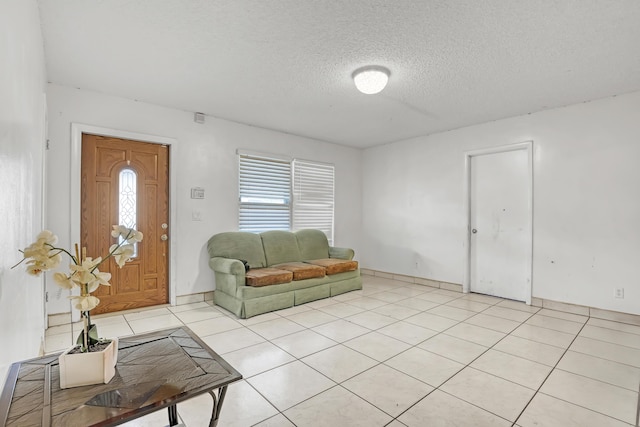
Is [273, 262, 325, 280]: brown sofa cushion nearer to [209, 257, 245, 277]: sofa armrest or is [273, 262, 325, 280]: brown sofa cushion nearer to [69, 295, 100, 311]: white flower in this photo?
[209, 257, 245, 277]: sofa armrest

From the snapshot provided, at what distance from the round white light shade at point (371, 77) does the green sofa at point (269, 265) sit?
243 cm

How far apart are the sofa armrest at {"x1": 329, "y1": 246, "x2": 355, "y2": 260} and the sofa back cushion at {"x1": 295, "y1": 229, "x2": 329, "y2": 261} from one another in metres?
0.09

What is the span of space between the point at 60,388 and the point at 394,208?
5.43m

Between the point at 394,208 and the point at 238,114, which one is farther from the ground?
the point at 238,114

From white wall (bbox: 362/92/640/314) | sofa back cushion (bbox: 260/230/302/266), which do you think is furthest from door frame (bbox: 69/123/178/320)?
white wall (bbox: 362/92/640/314)

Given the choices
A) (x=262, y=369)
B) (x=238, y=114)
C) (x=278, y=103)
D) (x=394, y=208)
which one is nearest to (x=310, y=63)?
(x=278, y=103)

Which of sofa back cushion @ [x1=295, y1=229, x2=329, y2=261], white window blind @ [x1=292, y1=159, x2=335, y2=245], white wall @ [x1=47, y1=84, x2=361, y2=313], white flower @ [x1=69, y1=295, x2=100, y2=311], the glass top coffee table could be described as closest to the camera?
the glass top coffee table

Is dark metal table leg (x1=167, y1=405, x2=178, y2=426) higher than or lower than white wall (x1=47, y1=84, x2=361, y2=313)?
lower

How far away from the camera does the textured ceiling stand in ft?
7.14

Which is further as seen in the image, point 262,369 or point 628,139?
point 628,139

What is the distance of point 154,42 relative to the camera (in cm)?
258

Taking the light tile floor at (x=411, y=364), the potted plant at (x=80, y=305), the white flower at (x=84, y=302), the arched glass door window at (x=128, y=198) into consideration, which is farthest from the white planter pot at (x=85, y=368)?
the arched glass door window at (x=128, y=198)

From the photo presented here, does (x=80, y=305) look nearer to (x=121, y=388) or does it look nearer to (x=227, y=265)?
(x=121, y=388)

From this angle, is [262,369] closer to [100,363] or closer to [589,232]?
[100,363]
